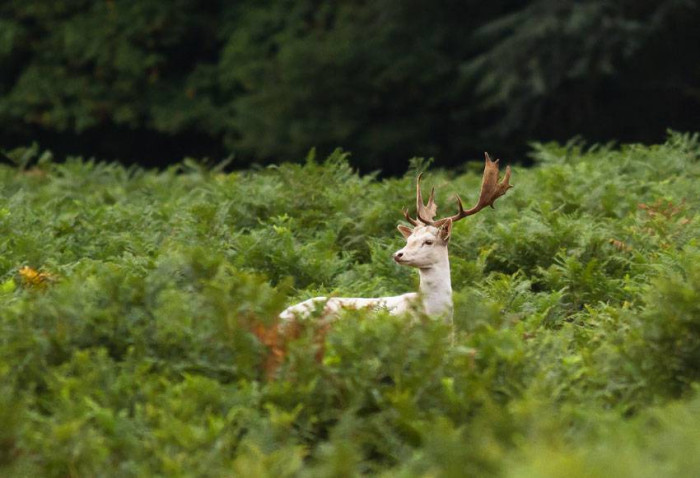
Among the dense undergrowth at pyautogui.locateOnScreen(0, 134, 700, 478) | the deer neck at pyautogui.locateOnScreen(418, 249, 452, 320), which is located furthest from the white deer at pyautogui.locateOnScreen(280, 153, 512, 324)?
the dense undergrowth at pyautogui.locateOnScreen(0, 134, 700, 478)

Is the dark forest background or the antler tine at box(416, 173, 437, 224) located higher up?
the dark forest background

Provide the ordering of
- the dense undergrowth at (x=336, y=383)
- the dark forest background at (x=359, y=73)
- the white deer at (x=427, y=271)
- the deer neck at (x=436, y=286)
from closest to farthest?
the dense undergrowth at (x=336, y=383) → the white deer at (x=427, y=271) → the deer neck at (x=436, y=286) → the dark forest background at (x=359, y=73)

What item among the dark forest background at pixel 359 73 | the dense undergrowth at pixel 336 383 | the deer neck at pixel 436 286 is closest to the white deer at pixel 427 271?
the deer neck at pixel 436 286

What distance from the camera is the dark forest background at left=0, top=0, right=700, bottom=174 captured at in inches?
885

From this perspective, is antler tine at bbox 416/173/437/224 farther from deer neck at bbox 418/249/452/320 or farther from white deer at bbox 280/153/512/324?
deer neck at bbox 418/249/452/320

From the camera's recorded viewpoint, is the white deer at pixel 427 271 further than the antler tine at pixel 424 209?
No

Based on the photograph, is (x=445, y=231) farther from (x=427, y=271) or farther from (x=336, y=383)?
(x=336, y=383)

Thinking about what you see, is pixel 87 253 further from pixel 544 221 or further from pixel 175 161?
pixel 175 161

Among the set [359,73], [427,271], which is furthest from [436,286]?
[359,73]

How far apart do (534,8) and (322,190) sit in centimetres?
1212

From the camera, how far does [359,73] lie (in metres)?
24.2

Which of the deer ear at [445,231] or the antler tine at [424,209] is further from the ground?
the antler tine at [424,209]

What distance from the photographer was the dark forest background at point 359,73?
22469 mm

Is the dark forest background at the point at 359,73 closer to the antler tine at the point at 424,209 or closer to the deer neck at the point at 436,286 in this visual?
the antler tine at the point at 424,209
